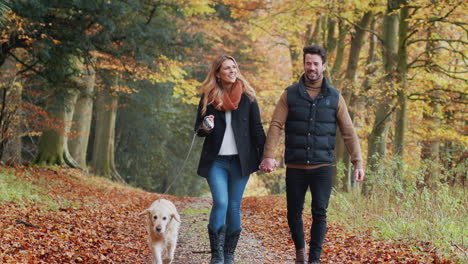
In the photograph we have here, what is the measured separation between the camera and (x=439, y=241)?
644cm

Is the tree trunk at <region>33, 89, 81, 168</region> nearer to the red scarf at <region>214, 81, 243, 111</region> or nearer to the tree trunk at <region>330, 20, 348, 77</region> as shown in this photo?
the tree trunk at <region>330, 20, 348, 77</region>

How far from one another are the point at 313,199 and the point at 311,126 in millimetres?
794

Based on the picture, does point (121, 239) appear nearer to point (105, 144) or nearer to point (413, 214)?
point (413, 214)

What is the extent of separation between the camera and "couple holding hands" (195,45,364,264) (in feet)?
17.9

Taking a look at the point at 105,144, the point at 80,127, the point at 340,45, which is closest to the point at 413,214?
the point at 340,45

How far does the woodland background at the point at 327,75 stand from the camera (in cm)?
842

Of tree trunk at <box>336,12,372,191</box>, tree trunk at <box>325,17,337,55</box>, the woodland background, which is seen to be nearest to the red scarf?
the woodland background

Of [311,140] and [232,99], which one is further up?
[232,99]

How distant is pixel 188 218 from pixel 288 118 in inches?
252

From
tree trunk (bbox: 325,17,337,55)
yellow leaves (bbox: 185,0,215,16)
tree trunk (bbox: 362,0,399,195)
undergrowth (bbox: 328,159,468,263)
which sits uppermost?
yellow leaves (bbox: 185,0,215,16)

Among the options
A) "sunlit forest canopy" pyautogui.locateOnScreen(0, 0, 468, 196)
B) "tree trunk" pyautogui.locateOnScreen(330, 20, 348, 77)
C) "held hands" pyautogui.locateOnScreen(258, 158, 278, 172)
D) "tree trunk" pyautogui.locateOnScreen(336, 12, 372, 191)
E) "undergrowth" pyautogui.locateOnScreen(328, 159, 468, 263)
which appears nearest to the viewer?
"held hands" pyautogui.locateOnScreen(258, 158, 278, 172)

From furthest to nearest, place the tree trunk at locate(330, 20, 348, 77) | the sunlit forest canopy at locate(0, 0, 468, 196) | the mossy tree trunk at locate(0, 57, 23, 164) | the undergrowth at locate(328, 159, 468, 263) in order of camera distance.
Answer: the tree trunk at locate(330, 20, 348, 77) → the mossy tree trunk at locate(0, 57, 23, 164) → the sunlit forest canopy at locate(0, 0, 468, 196) → the undergrowth at locate(328, 159, 468, 263)

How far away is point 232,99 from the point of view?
5.68m

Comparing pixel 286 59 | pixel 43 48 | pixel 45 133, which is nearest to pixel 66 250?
pixel 43 48
